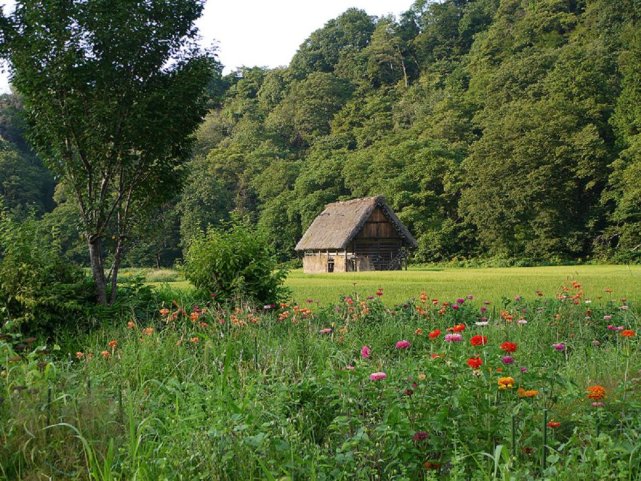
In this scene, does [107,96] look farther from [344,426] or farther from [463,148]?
[463,148]

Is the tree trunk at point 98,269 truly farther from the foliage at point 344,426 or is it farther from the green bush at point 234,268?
the foliage at point 344,426

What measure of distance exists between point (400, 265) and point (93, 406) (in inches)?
1547

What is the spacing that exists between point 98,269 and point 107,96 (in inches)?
92.5

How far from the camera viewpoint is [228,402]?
3166 mm

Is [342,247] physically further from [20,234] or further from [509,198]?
[20,234]

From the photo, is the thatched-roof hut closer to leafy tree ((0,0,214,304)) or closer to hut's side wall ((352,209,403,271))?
hut's side wall ((352,209,403,271))

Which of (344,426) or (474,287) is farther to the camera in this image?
(474,287)

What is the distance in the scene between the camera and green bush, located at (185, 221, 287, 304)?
9.16 m

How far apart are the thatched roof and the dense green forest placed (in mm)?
3953

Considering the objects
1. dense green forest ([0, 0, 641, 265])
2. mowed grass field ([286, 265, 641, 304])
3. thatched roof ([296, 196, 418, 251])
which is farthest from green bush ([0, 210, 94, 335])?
thatched roof ([296, 196, 418, 251])

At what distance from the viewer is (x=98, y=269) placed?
8.66 m

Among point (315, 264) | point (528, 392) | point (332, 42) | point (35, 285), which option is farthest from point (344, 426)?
point (332, 42)

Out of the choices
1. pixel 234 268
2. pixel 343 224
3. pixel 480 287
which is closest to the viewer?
pixel 234 268

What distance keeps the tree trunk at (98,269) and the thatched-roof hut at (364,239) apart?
101 ft
